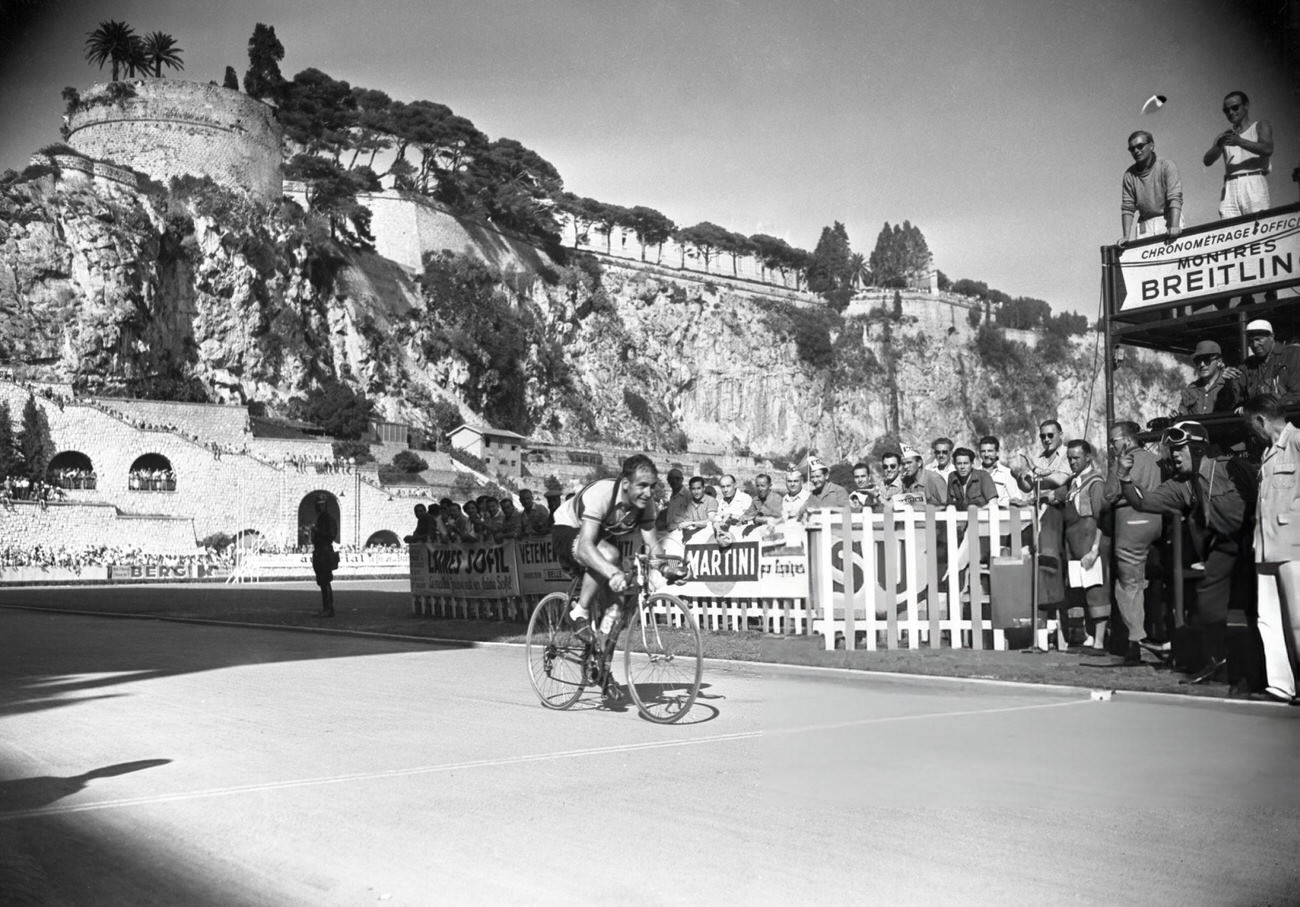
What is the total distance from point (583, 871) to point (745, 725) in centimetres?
304

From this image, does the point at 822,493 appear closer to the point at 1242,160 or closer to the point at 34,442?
the point at 1242,160

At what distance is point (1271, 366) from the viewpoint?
31.0 feet

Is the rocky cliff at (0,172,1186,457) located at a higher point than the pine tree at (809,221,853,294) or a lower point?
lower

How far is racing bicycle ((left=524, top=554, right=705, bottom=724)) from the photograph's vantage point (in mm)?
7160

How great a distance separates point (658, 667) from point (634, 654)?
181 mm

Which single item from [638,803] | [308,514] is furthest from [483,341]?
[638,803]

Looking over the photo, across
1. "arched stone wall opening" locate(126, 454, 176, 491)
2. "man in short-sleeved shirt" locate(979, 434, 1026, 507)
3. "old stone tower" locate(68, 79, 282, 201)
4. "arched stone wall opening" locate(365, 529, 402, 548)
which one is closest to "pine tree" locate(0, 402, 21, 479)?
"arched stone wall opening" locate(126, 454, 176, 491)

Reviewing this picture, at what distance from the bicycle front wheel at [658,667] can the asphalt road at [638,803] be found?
16 centimetres

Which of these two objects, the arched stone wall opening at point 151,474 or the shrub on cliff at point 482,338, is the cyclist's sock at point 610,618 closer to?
the arched stone wall opening at point 151,474

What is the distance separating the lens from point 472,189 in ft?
331

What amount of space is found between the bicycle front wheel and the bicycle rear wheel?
2.04 ft

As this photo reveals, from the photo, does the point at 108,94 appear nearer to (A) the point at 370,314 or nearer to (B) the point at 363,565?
(A) the point at 370,314

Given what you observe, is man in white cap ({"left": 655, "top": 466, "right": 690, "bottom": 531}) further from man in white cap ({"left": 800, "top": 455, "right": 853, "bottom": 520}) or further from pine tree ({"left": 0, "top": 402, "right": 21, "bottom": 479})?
pine tree ({"left": 0, "top": 402, "right": 21, "bottom": 479})

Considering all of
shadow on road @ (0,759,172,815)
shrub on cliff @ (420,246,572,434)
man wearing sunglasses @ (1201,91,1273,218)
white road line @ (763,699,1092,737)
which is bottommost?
Answer: shadow on road @ (0,759,172,815)
